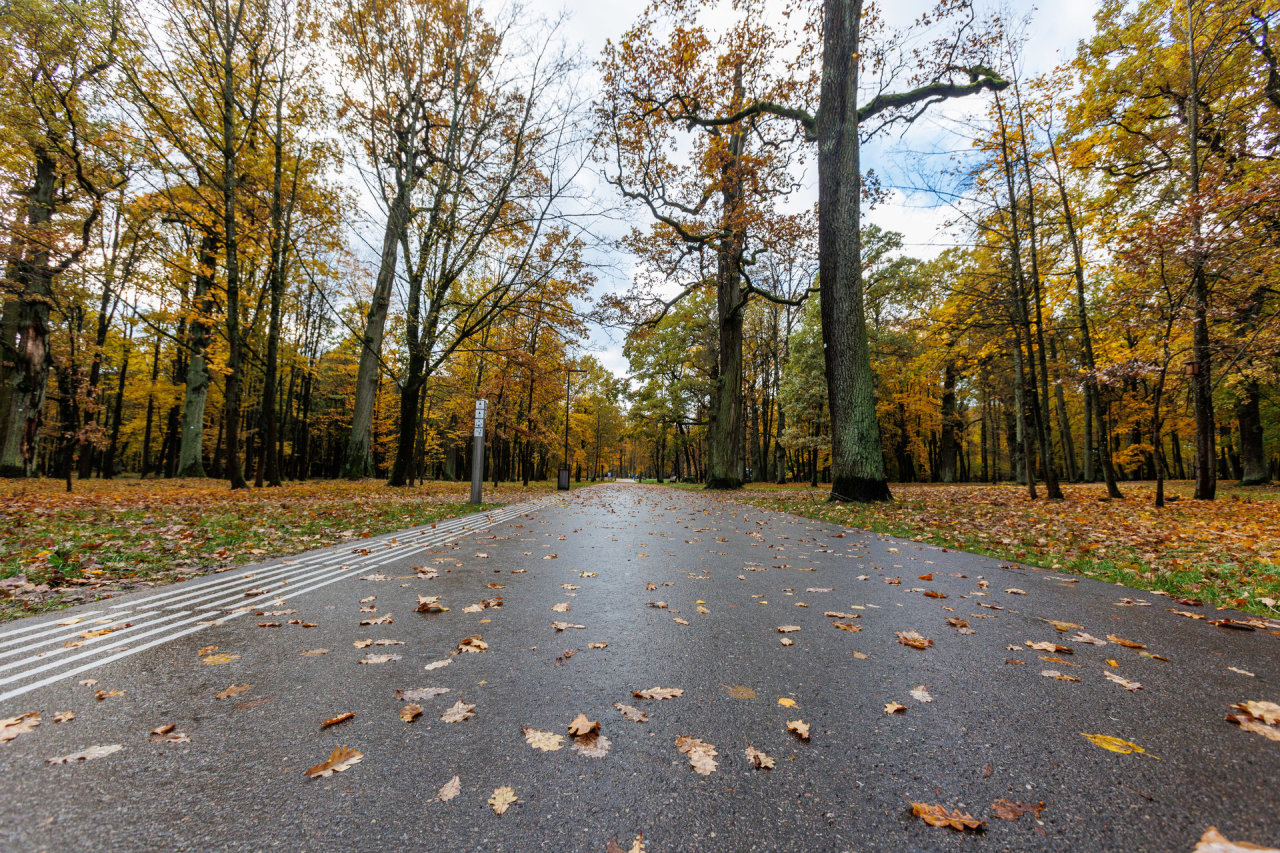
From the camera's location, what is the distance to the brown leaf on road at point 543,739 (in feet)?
5.38

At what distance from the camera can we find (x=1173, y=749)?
5.23ft

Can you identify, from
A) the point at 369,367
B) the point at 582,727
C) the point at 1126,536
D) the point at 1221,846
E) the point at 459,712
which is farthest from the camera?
the point at 369,367

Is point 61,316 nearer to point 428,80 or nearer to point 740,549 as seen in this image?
point 428,80

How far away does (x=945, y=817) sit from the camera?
1.29m

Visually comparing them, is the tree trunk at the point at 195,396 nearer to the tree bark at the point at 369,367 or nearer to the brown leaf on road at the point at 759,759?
the tree bark at the point at 369,367

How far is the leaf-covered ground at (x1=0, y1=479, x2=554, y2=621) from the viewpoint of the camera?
3521mm

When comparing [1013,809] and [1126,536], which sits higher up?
[1126,536]

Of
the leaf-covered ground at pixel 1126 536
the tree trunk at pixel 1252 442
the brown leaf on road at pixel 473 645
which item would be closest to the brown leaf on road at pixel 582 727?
the brown leaf on road at pixel 473 645

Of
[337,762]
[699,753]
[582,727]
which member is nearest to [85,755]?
[337,762]

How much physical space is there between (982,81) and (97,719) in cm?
1579

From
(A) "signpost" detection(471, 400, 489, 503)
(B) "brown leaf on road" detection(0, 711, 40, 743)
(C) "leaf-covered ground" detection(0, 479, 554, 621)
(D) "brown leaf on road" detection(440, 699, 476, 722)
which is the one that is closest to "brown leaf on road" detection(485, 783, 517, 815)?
(D) "brown leaf on road" detection(440, 699, 476, 722)

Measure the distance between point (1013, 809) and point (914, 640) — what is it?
1.40 m

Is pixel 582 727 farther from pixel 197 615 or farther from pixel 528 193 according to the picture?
pixel 528 193

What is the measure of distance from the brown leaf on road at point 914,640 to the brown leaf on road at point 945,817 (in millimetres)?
1411
